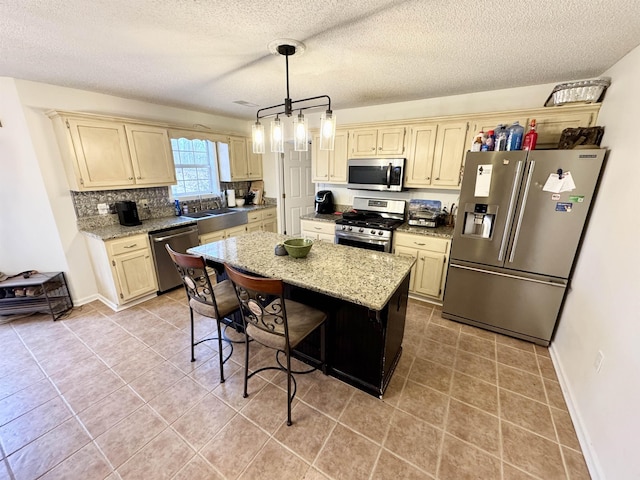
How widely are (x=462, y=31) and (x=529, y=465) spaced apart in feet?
8.48

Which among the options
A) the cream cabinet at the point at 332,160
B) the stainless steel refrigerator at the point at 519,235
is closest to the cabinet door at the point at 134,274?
the cream cabinet at the point at 332,160

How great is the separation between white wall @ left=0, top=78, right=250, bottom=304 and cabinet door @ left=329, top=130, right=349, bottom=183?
2626 mm

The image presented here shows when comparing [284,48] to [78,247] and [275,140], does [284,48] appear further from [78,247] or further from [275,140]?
[78,247]

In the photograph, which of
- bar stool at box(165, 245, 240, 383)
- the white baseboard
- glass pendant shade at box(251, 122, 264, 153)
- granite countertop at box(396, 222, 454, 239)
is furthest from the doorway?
the white baseboard

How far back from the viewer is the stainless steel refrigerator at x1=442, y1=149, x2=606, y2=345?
6.98 ft

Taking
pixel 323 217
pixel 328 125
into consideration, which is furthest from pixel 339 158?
pixel 328 125

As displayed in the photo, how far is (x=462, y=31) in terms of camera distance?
164cm

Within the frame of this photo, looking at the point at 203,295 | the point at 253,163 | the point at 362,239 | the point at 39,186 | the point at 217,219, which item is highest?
the point at 253,163

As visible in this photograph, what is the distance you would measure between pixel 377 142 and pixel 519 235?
6.28 ft

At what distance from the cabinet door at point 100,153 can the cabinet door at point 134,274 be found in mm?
858

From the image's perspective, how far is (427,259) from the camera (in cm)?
307

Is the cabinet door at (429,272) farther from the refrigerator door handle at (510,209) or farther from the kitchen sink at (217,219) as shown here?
the kitchen sink at (217,219)

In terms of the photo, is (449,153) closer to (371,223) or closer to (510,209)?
(510,209)

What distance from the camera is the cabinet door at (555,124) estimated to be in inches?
95.0
